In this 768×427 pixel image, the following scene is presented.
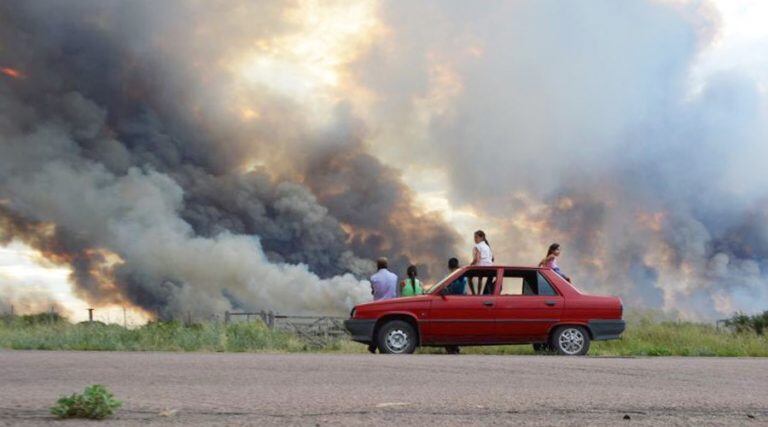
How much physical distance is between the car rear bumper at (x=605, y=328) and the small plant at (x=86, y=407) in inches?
458

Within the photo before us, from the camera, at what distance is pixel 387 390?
8930mm

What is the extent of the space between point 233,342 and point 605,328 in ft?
22.3

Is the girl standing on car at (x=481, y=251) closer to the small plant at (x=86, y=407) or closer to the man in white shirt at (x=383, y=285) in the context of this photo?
the man in white shirt at (x=383, y=285)

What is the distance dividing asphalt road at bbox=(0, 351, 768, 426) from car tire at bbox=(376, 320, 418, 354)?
3.21 meters

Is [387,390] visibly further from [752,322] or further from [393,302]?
[752,322]

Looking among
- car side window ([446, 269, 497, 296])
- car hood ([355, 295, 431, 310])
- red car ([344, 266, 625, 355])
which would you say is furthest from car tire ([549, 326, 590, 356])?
car hood ([355, 295, 431, 310])

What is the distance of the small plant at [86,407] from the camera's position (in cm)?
671

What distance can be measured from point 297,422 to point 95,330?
14.4 meters

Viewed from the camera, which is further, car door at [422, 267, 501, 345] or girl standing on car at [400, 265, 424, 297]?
girl standing on car at [400, 265, 424, 297]

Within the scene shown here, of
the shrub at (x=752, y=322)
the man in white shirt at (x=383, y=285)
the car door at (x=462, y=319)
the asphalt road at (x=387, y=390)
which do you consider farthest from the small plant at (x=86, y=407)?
the shrub at (x=752, y=322)

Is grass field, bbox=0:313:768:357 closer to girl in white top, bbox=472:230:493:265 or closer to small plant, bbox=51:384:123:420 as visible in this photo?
girl in white top, bbox=472:230:493:265

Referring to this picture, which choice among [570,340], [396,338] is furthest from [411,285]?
[570,340]

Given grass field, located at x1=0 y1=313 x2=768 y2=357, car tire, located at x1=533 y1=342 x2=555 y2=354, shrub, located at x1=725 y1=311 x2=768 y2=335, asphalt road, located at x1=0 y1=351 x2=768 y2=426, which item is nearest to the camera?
asphalt road, located at x1=0 y1=351 x2=768 y2=426

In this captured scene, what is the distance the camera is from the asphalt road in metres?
7.11
